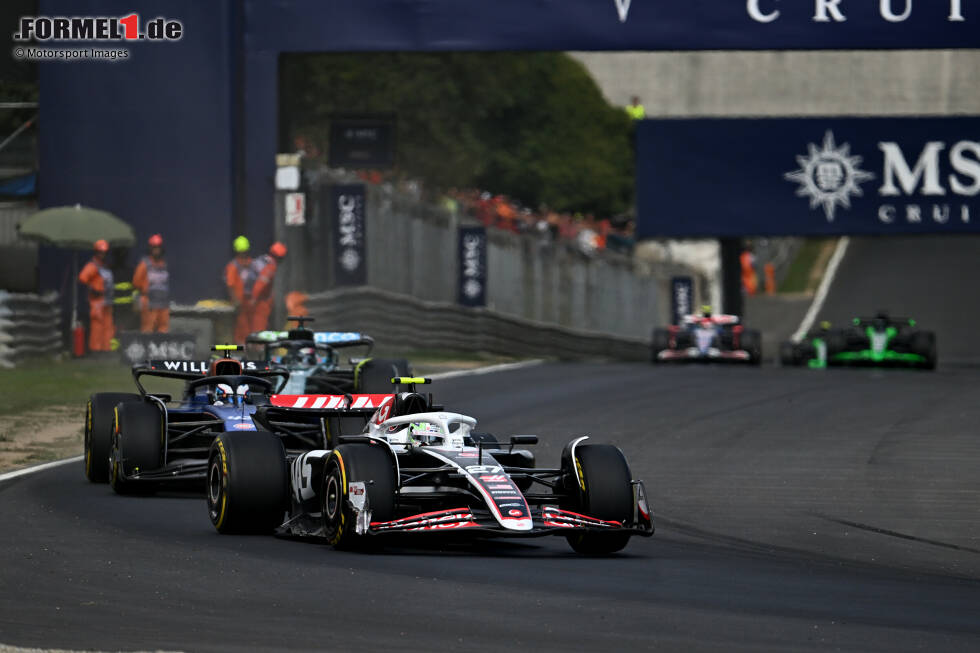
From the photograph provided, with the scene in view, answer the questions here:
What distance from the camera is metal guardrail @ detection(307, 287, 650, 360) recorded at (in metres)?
36.3

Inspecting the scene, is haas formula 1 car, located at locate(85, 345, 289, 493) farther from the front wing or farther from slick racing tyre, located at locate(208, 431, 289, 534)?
the front wing

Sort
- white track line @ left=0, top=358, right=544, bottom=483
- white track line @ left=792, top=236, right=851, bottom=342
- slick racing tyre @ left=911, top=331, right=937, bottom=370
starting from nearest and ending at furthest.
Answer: white track line @ left=0, top=358, right=544, bottom=483
slick racing tyre @ left=911, top=331, right=937, bottom=370
white track line @ left=792, top=236, right=851, bottom=342

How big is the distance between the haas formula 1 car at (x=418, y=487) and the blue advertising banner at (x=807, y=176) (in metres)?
25.0

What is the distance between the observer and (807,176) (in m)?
37.2

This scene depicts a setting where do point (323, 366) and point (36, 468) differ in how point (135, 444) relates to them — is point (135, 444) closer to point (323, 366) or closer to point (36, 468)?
point (36, 468)

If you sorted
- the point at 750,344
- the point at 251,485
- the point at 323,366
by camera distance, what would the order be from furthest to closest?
the point at 750,344 → the point at 323,366 → the point at 251,485

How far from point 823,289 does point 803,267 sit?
16.4 feet

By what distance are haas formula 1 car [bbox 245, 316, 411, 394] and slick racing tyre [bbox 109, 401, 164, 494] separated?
15.4ft

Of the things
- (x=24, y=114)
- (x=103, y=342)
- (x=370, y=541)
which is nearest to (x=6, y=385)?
(x=103, y=342)

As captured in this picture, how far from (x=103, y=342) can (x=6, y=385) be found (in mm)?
5459

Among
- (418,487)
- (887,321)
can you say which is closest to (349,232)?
(887,321)

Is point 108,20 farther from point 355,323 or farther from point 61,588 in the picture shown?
point 61,588

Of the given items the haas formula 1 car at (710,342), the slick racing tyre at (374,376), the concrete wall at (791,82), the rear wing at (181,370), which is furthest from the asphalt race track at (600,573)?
the concrete wall at (791,82)

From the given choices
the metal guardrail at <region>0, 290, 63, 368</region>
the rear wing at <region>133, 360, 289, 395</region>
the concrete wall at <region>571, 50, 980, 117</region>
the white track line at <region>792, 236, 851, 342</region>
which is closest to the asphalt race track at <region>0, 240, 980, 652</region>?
the rear wing at <region>133, 360, 289, 395</region>
